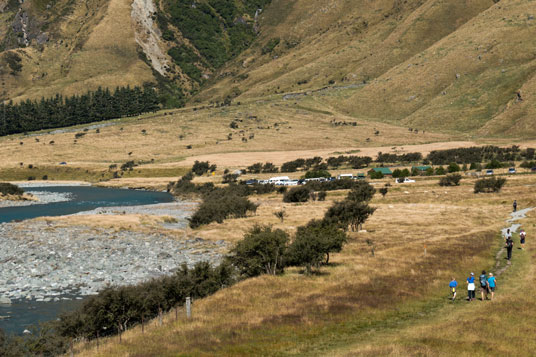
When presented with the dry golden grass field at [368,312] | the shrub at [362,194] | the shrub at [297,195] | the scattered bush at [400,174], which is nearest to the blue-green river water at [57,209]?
the dry golden grass field at [368,312]

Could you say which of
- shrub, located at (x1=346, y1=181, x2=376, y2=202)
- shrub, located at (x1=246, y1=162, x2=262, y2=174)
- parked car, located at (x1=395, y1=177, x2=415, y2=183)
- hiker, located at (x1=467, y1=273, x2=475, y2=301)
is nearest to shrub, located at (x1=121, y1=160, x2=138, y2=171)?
shrub, located at (x1=246, y1=162, x2=262, y2=174)

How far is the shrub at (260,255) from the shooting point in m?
38.8

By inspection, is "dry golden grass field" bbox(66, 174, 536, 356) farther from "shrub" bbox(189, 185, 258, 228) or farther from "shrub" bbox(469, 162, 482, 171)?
"shrub" bbox(469, 162, 482, 171)

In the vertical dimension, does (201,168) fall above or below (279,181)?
above

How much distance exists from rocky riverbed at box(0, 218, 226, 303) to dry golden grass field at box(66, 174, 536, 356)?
927cm

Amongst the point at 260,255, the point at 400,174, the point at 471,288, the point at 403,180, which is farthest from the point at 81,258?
the point at 400,174

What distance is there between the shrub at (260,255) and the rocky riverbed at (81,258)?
218 inches

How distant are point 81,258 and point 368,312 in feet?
106

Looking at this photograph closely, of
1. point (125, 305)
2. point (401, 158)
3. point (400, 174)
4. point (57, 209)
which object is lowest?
point (57, 209)

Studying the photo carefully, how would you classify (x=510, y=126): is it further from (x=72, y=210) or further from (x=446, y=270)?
(x=446, y=270)

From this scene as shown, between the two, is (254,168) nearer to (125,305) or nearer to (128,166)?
(128,166)

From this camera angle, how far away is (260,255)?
39406mm

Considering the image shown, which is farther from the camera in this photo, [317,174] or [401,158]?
[401,158]

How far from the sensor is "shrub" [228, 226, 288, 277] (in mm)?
38812
